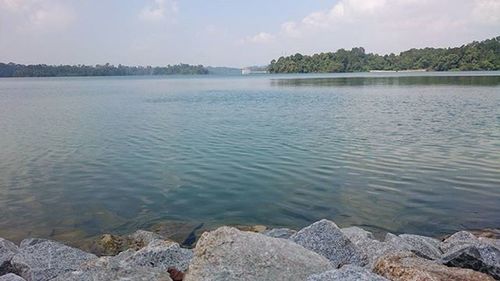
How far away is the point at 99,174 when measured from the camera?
16.5 meters

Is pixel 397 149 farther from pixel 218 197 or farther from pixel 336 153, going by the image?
pixel 218 197

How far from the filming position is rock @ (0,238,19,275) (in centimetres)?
747

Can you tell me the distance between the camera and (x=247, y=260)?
561 centimetres

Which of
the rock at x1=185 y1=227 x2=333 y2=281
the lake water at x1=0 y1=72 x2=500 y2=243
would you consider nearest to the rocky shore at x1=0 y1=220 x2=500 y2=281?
the rock at x1=185 y1=227 x2=333 y2=281

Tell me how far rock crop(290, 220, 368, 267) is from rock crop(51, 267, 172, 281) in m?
2.62

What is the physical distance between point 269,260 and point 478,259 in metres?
3.14

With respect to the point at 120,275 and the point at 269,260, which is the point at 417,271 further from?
the point at 120,275

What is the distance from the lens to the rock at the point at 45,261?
7082 millimetres

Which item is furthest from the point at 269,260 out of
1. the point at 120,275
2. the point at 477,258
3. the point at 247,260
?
the point at 477,258

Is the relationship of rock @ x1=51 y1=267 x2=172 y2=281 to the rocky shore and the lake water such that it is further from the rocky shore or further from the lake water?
the lake water

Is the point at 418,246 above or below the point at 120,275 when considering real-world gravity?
below

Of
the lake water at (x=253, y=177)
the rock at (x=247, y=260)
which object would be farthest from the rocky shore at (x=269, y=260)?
the lake water at (x=253, y=177)

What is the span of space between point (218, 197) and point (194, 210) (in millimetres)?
1174

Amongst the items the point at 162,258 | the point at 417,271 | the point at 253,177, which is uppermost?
the point at 417,271
